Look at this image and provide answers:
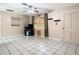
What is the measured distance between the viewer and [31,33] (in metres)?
9.86

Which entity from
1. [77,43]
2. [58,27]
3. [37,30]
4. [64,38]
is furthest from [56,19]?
[37,30]

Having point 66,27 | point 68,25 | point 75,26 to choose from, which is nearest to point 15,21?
point 66,27

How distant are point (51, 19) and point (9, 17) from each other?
155 inches

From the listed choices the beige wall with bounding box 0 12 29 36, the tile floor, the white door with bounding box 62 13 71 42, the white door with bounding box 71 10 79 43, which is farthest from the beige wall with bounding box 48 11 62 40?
the beige wall with bounding box 0 12 29 36

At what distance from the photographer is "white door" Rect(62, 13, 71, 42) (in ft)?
18.8

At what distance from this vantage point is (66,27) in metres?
5.91

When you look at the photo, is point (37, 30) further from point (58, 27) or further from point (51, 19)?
point (58, 27)

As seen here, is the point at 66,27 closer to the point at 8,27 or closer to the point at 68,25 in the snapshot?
the point at 68,25

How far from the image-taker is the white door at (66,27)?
574 centimetres

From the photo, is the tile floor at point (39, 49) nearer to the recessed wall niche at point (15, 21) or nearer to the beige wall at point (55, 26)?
the beige wall at point (55, 26)

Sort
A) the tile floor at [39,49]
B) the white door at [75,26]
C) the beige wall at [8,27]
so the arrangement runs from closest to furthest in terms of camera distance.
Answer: the tile floor at [39,49]
the white door at [75,26]
the beige wall at [8,27]

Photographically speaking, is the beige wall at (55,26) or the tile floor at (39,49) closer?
the tile floor at (39,49)

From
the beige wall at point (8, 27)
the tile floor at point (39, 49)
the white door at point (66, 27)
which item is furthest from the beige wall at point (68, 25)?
the beige wall at point (8, 27)

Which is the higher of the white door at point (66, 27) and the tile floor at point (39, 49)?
the white door at point (66, 27)
